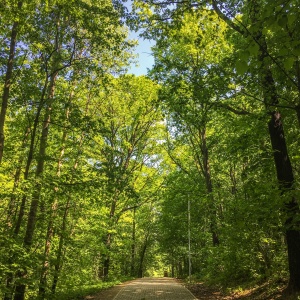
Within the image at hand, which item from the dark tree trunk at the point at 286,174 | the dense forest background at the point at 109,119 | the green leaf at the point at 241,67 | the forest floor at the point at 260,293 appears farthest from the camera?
the forest floor at the point at 260,293

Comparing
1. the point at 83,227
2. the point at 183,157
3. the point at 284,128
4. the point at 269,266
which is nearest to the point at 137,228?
the point at 183,157

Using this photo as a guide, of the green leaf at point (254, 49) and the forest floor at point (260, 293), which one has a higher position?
the green leaf at point (254, 49)

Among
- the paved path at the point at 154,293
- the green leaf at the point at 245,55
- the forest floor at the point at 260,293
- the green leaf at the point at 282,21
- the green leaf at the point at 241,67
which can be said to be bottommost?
the paved path at the point at 154,293

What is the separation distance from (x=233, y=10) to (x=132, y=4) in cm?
338

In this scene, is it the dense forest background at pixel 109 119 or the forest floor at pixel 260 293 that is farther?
the forest floor at pixel 260 293

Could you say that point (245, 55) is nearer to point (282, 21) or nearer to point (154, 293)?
point (282, 21)

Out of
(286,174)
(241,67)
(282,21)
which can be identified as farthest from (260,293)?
(282,21)

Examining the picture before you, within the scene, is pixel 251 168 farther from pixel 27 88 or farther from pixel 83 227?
pixel 83 227

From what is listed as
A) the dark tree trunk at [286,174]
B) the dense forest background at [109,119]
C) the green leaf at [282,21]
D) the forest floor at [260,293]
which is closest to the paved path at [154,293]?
the forest floor at [260,293]

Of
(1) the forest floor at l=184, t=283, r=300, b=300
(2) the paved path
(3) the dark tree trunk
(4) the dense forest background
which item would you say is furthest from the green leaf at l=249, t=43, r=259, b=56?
(2) the paved path

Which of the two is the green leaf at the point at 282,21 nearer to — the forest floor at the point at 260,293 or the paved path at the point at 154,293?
the forest floor at the point at 260,293

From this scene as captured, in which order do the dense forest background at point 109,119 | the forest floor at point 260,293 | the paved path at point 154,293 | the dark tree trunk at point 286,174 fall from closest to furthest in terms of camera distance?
the dense forest background at point 109,119, the dark tree trunk at point 286,174, the forest floor at point 260,293, the paved path at point 154,293

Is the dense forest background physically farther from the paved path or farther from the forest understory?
the paved path

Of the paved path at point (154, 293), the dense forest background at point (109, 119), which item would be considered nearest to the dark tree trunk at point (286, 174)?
the dense forest background at point (109, 119)
